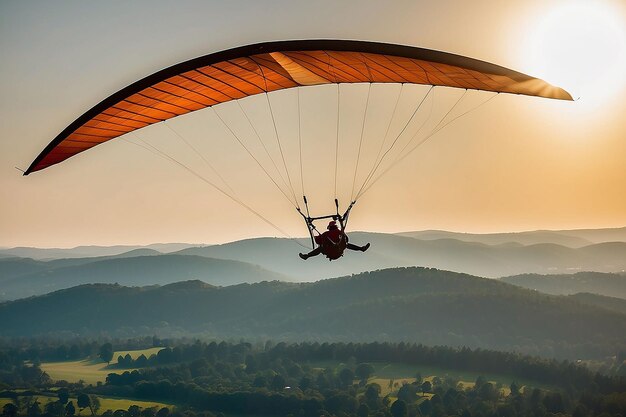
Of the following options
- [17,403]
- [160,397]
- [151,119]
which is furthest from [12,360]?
[151,119]

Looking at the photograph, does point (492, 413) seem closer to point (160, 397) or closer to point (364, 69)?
point (160, 397)

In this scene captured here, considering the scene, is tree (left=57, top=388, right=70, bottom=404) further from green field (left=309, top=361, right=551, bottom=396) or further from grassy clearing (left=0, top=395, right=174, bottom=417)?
green field (left=309, top=361, right=551, bottom=396)

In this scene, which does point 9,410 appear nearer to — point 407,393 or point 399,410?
point 399,410

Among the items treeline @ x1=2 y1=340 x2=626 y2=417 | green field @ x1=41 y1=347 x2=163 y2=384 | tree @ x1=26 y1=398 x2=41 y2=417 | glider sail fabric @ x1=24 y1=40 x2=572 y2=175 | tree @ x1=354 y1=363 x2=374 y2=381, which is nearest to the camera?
glider sail fabric @ x1=24 y1=40 x2=572 y2=175

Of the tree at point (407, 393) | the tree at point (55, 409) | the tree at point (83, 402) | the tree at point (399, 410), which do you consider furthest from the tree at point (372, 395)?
the tree at point (55, 409)

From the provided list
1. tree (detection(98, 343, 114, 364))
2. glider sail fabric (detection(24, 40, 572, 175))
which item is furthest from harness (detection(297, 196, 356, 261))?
tree (detection(98, 343, 114, 364))

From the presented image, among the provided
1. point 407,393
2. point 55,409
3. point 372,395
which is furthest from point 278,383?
point 55,409
